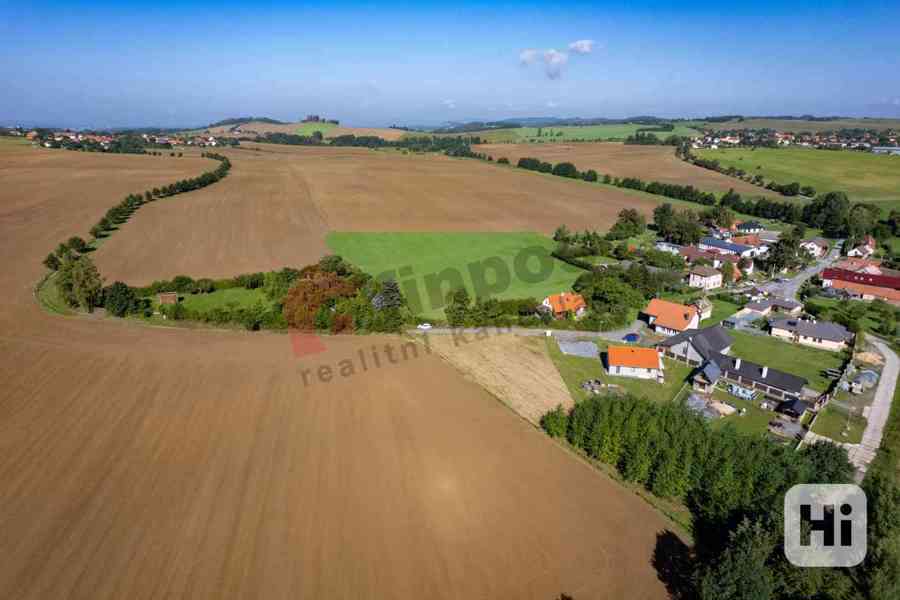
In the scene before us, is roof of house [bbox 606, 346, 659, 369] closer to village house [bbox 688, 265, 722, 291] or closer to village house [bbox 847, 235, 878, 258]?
village house [bbox 688, 265, 722, 291]

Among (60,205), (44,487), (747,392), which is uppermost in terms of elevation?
(60,205)

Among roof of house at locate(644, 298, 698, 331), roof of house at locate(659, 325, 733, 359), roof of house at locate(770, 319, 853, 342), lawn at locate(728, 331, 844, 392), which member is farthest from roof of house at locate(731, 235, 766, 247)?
roof of house at locate(659, 325, 733, 359)

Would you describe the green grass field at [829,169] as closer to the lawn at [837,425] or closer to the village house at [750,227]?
the village house at [750,227]

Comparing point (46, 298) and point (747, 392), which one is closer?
point (747, 392)

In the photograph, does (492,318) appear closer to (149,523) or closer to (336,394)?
(336,394)

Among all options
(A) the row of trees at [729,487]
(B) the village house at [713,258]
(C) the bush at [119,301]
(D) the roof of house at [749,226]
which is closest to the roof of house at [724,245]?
(B) the village house at [713,258]

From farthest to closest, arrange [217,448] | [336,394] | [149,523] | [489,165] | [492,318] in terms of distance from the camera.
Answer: [489,165]
[492,318]
[336,394]
[217,448]
[149,523]

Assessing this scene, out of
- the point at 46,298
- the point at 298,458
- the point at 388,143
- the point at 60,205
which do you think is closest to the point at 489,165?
the point at 388,143
